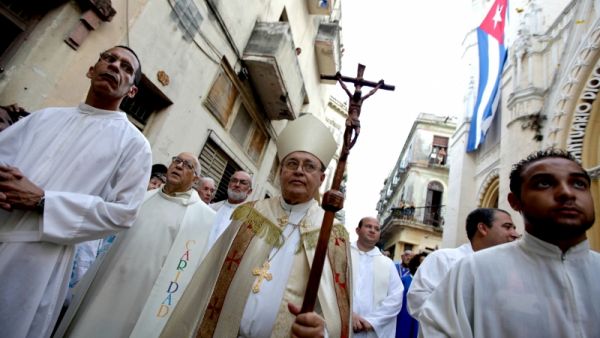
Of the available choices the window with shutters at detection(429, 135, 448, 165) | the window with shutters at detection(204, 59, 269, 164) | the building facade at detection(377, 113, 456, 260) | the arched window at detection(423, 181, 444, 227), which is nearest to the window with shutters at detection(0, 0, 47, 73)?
the window with shutters at detection(204, 59, 269, 164)

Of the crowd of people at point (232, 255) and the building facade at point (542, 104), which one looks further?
the building facade at point (542, 104)

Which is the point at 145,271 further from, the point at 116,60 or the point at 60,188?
the point at 116,60

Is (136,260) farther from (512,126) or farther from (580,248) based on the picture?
(512,126)

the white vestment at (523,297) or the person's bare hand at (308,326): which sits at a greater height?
the white vestment at (523,297)

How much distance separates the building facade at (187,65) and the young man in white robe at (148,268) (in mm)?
2142

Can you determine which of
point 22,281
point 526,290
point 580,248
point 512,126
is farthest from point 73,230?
point 512,126

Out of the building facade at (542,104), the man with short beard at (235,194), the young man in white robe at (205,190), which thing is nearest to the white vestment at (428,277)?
the man with short beard at (235,194)

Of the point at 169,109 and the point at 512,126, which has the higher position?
the point at 512,126

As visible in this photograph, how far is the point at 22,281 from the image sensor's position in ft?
4.90

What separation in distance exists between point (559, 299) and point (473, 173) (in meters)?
11.9

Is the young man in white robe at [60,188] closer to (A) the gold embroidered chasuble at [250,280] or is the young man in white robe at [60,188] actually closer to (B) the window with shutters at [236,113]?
(A) the gold embroidered chasuble at [250,280]

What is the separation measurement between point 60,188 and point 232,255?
104cm

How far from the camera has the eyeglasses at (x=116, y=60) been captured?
200 cm

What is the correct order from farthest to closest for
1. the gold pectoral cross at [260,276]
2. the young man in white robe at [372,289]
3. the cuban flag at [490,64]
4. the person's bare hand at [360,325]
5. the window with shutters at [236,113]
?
the cuban flag at [490,64], the window with shutters at [236,113], the young man in white robe at [372,289], the person's bare hand at [360,325], the gold pectoral cross at [260,276]
